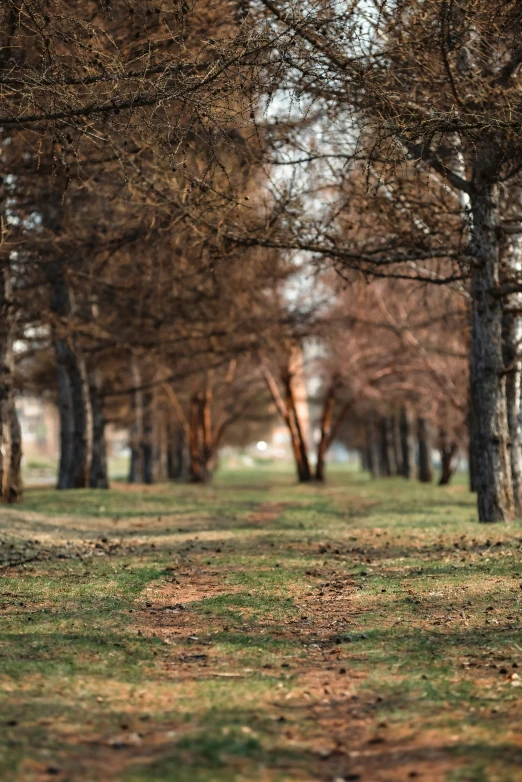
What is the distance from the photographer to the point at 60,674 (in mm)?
7383

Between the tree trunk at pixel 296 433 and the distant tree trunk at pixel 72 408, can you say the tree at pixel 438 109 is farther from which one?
the tree trunk at pixel 296 433

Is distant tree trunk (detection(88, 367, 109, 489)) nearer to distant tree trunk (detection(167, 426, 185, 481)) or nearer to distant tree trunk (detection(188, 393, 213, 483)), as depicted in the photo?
Result: distant tree trunk (detection(188, 393, 213, 483))

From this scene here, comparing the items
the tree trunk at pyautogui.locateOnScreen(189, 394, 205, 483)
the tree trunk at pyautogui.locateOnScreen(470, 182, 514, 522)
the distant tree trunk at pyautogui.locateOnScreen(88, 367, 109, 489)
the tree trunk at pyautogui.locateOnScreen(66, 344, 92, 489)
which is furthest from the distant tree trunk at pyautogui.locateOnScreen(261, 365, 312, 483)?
the tree trunk at pyautogui.locateOnScreen(470, 182, 514, 522)

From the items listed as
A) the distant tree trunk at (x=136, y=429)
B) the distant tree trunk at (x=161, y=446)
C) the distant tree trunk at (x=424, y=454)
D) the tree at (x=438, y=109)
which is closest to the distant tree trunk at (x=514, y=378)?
the tree at (x=438, y=109)

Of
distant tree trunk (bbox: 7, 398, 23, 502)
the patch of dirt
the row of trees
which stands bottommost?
the patch of dirt

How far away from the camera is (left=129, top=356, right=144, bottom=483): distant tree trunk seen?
37787 millimetres

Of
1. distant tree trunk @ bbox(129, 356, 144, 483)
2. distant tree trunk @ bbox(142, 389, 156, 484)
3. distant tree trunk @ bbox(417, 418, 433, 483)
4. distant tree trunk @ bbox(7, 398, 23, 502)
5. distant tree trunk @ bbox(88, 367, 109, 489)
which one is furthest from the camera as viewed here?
distant tree trunk @ bbox(417, 418, 433, 483)

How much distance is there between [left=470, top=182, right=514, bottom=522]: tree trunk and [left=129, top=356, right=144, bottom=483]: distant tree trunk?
18827 millimetres

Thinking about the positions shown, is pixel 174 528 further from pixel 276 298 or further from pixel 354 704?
pixel 276 298

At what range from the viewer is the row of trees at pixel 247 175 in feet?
36.8

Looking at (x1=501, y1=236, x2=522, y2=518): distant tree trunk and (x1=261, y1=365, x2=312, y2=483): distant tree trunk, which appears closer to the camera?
(x1=501, y1=236, x2=522, y2=518): distant tree trunk

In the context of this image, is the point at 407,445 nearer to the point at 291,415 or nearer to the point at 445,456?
the point at 445,456

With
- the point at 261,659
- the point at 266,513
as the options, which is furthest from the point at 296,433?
the point at 261,659

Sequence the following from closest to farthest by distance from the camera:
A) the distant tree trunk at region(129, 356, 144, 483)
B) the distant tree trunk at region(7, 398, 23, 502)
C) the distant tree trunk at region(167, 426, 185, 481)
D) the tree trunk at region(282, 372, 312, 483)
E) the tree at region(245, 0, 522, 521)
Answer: the tree at region(245, 0, 522, 521)
the distant tree trunk at region(7, 398, 23, 502)
the distant tree trunk at region(129, 356, 144, 483)
the tree trunk at region(282, 372, 312, 483)
the distant tree trunk at region(167, 426, 185, 481)
